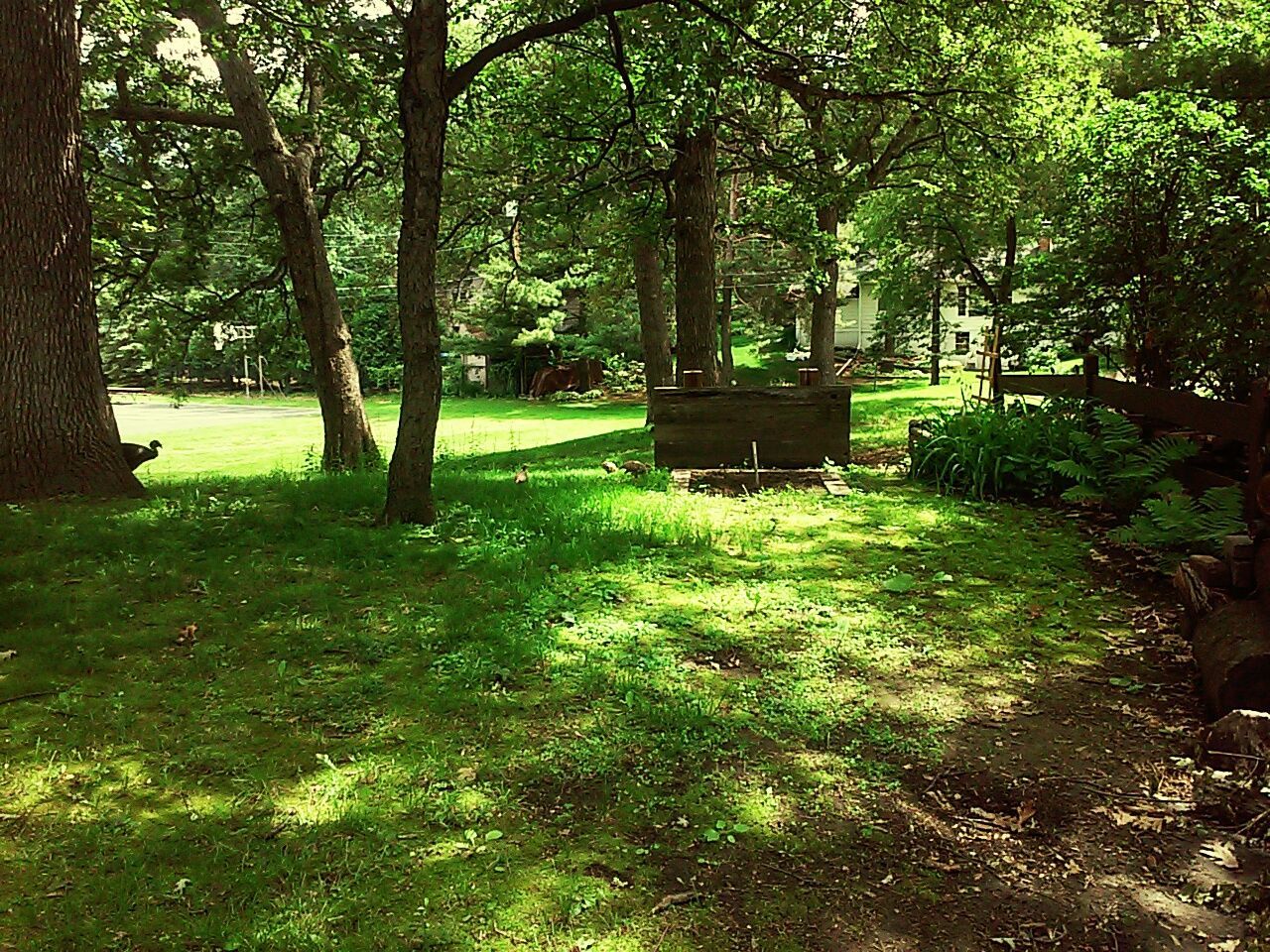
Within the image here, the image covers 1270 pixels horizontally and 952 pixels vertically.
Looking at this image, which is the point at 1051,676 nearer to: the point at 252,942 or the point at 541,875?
the point at 541,875

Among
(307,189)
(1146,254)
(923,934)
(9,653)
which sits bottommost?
(923,934)

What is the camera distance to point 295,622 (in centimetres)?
455

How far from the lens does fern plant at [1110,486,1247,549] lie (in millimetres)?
5113

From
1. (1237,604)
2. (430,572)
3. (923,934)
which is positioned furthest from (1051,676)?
(430,572)

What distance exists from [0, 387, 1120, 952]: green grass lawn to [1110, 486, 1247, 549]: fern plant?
55cm

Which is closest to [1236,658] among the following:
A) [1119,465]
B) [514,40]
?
[1119,465]

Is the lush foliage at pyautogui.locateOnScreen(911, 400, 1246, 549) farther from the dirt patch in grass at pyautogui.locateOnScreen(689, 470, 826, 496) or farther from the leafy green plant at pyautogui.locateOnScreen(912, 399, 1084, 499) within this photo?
the dirt patch in grass at pyautogui.locateOnScreen(689, 470, 826, 496)

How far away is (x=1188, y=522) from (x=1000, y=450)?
2658 mm

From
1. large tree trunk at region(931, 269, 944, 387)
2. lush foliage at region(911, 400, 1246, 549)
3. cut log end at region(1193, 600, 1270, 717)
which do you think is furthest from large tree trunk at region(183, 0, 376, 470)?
large tree trunk at region(931, 269, 944, 387)

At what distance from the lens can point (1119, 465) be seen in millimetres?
6797

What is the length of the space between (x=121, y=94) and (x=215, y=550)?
26.9 ft

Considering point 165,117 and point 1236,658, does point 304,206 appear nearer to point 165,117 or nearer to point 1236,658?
point 165,117

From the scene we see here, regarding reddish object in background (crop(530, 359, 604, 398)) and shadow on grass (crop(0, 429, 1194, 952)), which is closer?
shadow on grass (crop(0, 429, 1194, 952))

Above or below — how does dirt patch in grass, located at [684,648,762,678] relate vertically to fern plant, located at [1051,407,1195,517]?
below
